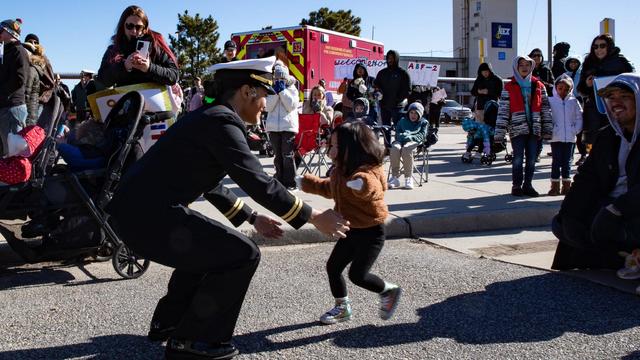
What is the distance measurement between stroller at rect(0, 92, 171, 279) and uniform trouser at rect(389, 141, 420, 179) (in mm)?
4994

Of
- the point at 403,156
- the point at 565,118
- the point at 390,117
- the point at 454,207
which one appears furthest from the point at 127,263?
the point at 390,117

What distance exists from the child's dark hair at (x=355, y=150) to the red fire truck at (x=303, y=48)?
1345cm

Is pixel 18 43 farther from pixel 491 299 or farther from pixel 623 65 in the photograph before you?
pixel 623 65

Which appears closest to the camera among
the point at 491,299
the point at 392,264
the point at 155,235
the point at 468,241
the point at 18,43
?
the point at 155,235

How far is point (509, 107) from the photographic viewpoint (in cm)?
867

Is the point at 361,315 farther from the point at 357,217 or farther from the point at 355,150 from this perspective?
the point at 355,150

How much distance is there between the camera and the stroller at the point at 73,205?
4906 mm

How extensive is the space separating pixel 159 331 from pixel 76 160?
Answer: 1.97m

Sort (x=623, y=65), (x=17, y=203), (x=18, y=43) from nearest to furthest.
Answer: (x=17, y=203)
(x=18, y=43)
(x=623, y=65)

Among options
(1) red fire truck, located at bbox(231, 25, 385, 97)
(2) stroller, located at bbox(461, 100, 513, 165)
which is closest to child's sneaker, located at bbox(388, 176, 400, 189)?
(2) stroller, located at bbox(461, 100, 513, 165)

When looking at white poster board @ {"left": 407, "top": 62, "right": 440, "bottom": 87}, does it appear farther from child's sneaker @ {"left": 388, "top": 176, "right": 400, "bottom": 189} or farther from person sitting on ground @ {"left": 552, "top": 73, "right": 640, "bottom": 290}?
person sitting on ground @ {"left": 552, "top": 73, "right": 640, "bottom": 290}

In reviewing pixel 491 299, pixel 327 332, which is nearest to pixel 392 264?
pixel 491 299

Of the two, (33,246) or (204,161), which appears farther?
(33,246)

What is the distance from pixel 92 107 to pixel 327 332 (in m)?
3.05
